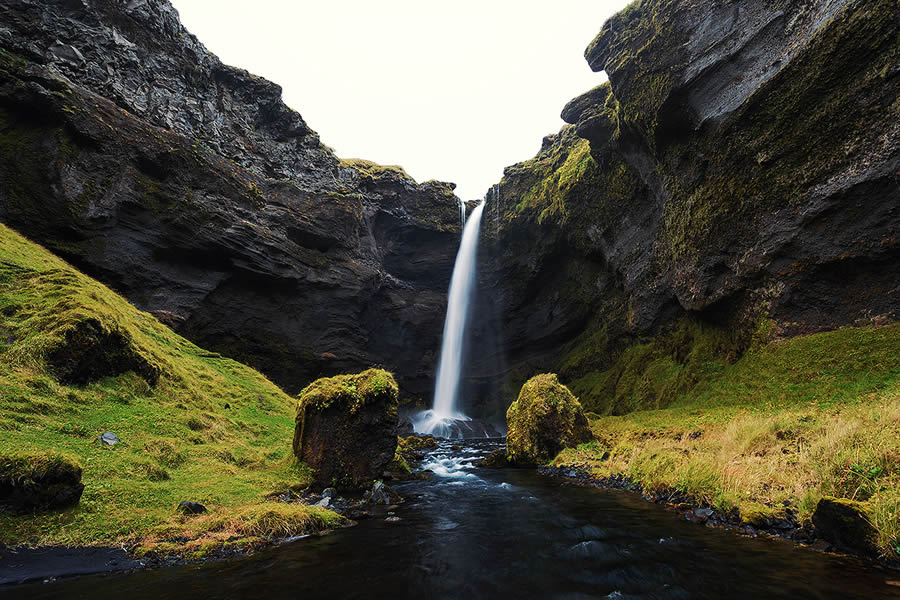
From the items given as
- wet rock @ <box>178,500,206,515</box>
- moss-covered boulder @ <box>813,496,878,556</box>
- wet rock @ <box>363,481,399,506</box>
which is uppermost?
moss-covered boulder @ <box>813,496,878,556</box>

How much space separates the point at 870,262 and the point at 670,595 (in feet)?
69.7

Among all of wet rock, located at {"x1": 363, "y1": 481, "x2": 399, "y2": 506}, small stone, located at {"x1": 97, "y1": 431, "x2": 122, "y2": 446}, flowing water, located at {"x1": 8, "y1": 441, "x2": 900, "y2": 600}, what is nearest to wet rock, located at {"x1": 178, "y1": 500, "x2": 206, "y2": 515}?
flowing water, located at {"x1": 8, "y1": 441, "x2": 900, "y2": 600}

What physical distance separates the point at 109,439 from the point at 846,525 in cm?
1522

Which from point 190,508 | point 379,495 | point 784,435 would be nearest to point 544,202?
point 784,435

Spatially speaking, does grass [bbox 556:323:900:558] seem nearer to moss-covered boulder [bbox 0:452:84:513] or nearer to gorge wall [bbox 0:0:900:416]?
gorge wall [bbox 0:0:900:416]

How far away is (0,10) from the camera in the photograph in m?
25.8

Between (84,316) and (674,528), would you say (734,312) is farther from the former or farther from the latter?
(84,316)

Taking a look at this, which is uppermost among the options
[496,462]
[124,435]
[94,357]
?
[94,357]

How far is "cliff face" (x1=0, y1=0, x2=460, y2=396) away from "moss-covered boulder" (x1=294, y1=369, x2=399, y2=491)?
2475 cm

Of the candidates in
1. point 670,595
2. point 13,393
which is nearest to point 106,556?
point 13,393

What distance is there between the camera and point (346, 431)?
40.8 ft

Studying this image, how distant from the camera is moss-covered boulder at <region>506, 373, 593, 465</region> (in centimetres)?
1814

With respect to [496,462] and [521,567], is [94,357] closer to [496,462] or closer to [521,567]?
[521,567]

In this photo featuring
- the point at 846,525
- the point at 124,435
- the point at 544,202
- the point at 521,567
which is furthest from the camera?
the point at 544,202
